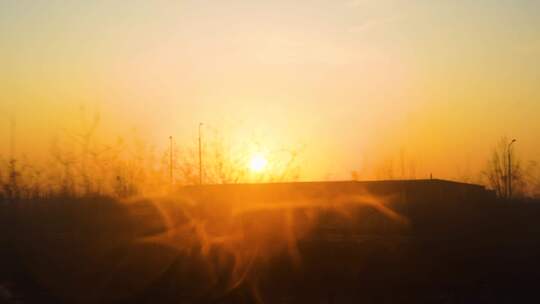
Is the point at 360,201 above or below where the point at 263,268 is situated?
above

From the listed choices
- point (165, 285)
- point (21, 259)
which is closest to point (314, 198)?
point (21, 259)

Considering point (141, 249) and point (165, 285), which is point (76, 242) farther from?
point (165, 285)

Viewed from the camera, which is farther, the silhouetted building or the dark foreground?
the silhouetted building

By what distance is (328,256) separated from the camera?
2052cm

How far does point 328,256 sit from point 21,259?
10908 millimetres

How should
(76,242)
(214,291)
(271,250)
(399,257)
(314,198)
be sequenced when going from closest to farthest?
(214,291) → (399,257) → (271,250) → (76,242) → (314,198)

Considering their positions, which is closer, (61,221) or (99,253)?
(99,253)

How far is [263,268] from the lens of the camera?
18656 millimetres

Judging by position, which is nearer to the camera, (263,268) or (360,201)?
(263,268)

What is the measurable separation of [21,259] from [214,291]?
32.4ft

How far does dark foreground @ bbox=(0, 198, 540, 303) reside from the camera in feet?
49.1

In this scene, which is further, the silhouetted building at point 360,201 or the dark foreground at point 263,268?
the silhouetted building at point 360,201

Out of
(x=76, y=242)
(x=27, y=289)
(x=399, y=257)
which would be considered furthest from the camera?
(x=76, y=242)

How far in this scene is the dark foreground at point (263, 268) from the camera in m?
15.0
